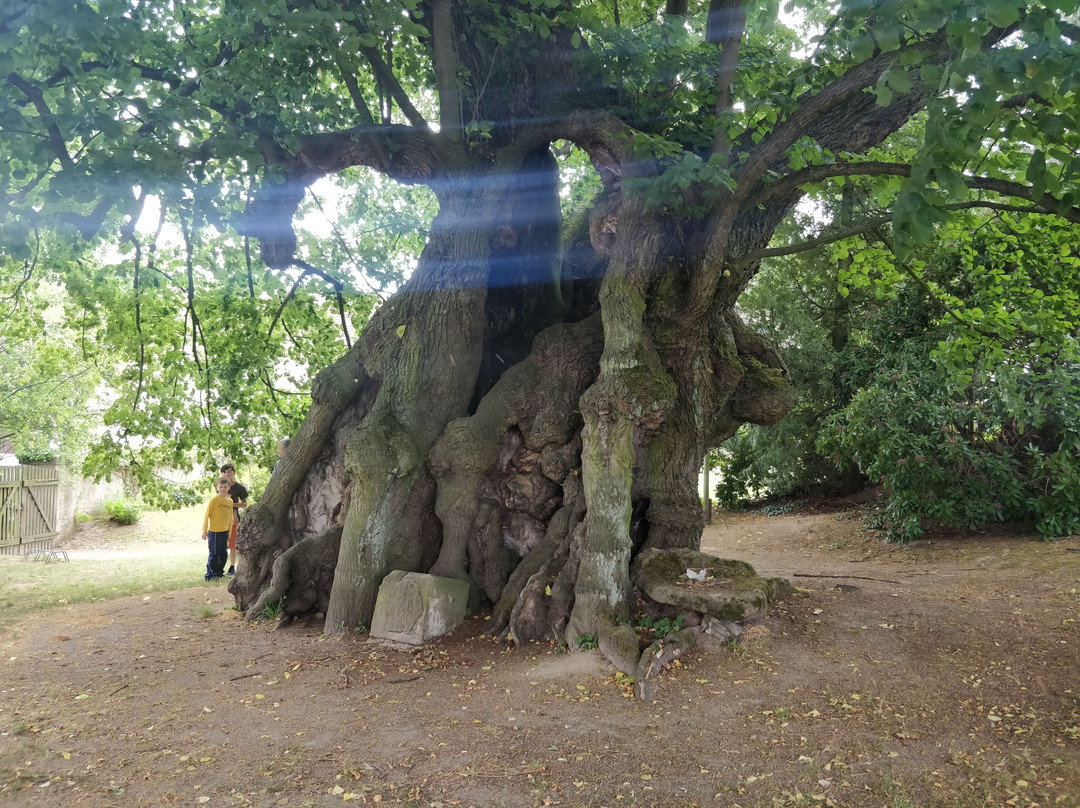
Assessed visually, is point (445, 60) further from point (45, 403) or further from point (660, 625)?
point (45, 403)

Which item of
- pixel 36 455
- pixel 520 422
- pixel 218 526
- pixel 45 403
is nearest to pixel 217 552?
Result: pixel 218 526

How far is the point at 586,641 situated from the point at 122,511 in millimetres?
19378

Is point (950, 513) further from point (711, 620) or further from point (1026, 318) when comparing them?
point (711, 620)

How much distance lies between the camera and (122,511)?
2081cm

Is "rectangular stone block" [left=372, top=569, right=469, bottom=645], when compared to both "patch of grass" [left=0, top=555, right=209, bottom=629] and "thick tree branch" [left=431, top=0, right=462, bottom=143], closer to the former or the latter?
"thick tree branch" [left=431, top=0, right=462, bottom=143]

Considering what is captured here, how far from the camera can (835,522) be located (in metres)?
14.1

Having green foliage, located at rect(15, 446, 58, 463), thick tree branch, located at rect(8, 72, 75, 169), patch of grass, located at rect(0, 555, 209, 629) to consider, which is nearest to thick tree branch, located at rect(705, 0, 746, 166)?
thick tree branch, located at rect(8, 72, 75, 169)

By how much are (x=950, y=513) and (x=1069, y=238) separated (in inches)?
181

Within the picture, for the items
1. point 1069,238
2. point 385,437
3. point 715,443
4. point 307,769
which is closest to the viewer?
point 307,769

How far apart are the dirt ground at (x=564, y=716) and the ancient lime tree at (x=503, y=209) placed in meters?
0.91

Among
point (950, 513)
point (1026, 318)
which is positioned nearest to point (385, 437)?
point (1026, 318)

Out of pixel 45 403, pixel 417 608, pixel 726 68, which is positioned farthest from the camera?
pixel 45 403

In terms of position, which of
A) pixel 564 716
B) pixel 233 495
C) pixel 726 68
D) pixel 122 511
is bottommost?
pixel 122 511

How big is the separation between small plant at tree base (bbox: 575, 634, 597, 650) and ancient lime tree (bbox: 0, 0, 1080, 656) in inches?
3.8
